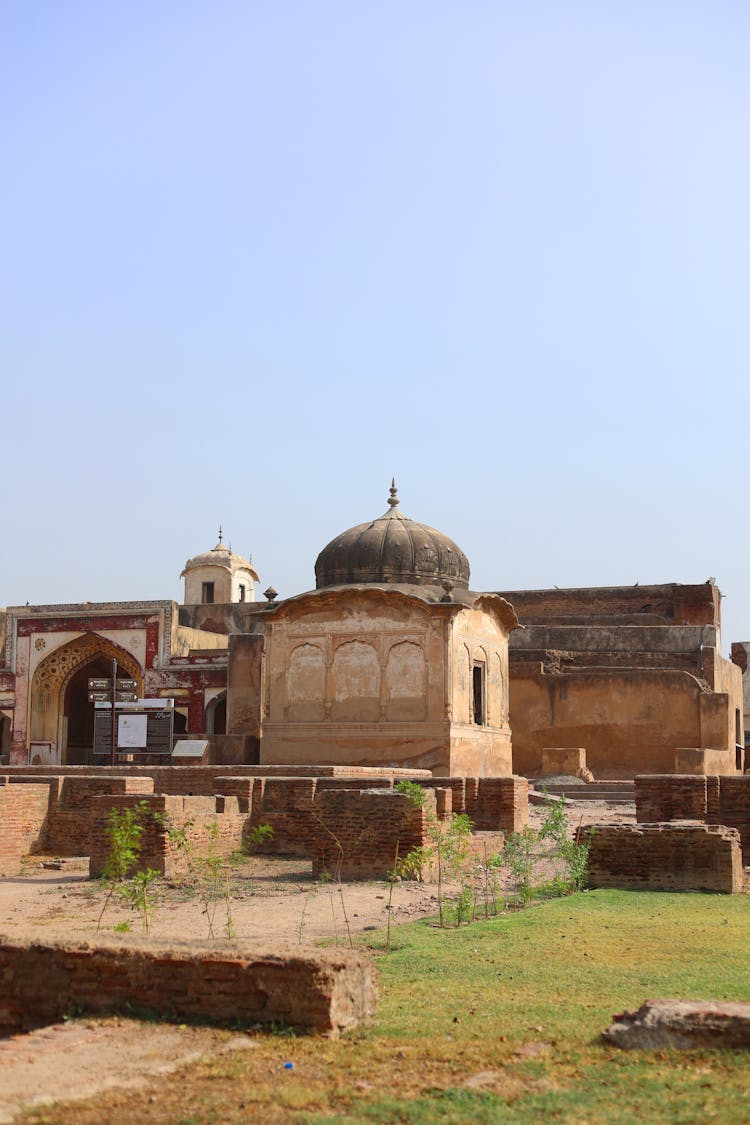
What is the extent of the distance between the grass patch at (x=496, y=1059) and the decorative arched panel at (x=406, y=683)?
586 inches

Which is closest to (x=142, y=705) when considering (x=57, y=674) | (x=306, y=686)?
(x=57, y=674)

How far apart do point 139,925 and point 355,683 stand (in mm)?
14356

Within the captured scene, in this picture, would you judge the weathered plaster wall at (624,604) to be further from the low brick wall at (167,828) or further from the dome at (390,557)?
the low brick wall at (167,828)

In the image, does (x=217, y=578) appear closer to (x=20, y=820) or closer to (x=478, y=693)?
(x=478, y=693)

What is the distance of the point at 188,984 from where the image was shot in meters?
5.53

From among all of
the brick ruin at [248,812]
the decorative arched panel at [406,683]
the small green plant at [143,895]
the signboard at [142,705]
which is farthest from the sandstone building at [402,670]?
the small green plant at [143,895]

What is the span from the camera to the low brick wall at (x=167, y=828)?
1226cm

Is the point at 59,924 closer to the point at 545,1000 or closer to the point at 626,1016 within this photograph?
the point at 545,1000

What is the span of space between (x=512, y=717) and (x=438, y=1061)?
23.8 metres

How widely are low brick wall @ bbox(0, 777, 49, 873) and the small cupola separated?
94.8 ft

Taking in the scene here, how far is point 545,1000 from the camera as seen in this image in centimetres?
627

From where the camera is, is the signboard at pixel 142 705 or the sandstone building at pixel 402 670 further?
the signboard at pixel 142 705

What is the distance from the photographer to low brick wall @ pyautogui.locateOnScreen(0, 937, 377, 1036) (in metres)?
5.38

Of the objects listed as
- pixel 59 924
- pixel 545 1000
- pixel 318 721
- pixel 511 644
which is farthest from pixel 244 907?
pixel 511 644
